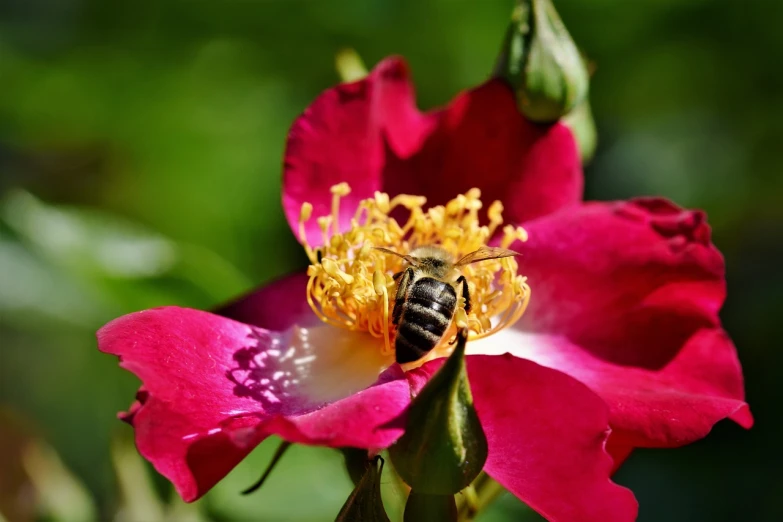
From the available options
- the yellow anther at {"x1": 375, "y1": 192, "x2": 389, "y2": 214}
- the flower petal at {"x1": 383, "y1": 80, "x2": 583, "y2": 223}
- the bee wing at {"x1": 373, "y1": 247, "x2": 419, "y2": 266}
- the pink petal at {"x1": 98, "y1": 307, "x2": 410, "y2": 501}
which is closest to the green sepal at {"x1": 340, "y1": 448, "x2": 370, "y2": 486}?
the pink petal at {"x1": 98, "y1": 307, "x2": 410, "y2": 501}

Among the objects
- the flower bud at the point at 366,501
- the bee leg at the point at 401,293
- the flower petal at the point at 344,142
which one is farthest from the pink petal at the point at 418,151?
the flower bud at the point at 366,501

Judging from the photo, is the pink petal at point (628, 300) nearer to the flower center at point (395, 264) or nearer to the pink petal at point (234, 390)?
the flower center at point (395, 264)

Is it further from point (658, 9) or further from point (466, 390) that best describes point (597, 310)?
point (658, 9)

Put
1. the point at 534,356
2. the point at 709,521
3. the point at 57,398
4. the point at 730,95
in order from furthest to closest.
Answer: the point at 57,398 → the point at 730,95 → the point at 709,521 → the point at 534,356

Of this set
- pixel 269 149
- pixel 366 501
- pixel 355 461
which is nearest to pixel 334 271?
pixel 355 461

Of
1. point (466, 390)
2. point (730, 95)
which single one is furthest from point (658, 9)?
point (466, 390)

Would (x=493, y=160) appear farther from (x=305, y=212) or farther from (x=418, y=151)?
(x=305, y=212)
